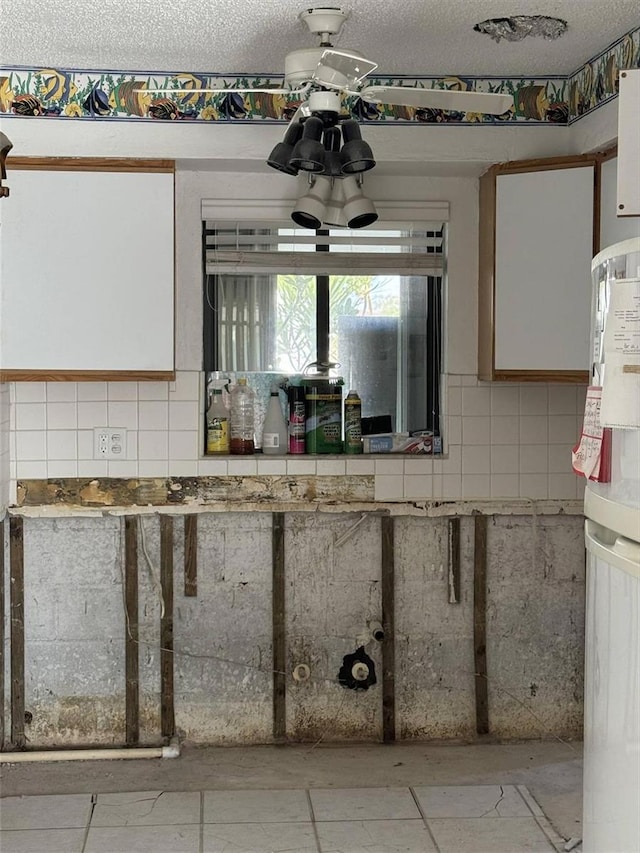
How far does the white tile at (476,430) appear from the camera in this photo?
409cm

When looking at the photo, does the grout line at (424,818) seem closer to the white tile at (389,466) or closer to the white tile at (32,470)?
the white tile at (389,466)

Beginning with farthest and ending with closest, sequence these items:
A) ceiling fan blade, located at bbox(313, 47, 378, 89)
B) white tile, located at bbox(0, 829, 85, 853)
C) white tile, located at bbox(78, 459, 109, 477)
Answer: white tile, located at bbox(78, 459, 109, 477) → white tile, located at bbox(0, 829, 85, 853) → ceiling fan blade, located at bbox(313, 47, 378, 89)

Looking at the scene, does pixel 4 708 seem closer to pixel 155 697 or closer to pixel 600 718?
pixel 155 697

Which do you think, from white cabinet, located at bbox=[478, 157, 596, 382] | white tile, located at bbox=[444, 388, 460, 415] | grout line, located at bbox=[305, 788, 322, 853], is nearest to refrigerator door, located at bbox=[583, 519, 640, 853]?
grout line, located at bbox=[305, 788, 322, 853]

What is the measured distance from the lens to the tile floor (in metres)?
3.23

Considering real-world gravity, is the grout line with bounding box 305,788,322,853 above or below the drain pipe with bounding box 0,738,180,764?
below

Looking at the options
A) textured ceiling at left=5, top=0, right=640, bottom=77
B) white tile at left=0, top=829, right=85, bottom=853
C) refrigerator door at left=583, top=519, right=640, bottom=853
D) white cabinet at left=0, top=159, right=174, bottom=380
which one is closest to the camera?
refrigerator door at left=583, top=519, right=640, bottom=853

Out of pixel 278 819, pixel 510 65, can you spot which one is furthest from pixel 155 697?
pixel 510 65

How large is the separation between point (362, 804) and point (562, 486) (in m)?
1.50

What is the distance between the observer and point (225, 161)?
12.5 ft

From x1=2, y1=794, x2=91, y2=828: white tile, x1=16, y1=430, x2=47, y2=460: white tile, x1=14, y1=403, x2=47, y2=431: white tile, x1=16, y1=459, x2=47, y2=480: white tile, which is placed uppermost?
x1=14, y1=403, x2=47, y2=431: white tile

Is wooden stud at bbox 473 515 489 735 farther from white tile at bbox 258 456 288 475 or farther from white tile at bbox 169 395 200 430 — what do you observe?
white tile at bbox 169 395 200 430

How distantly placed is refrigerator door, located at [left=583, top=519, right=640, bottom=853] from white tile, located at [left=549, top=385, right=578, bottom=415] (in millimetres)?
1914

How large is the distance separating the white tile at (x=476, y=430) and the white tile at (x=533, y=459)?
16cm
